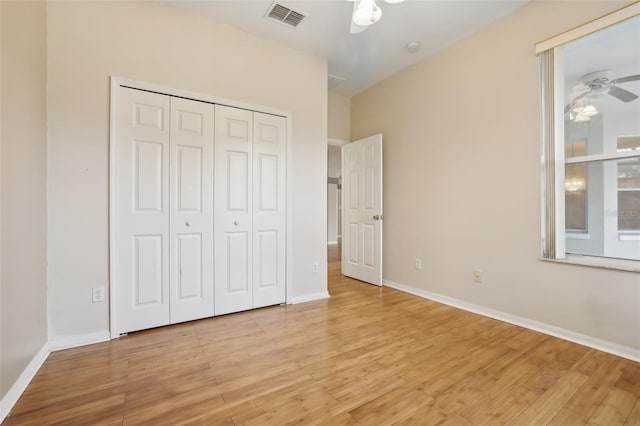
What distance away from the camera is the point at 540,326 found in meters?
2.36

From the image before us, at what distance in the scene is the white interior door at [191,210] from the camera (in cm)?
245

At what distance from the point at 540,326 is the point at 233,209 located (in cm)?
301

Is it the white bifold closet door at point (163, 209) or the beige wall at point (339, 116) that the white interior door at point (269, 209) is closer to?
the white bifold closet door at point (163, 209)

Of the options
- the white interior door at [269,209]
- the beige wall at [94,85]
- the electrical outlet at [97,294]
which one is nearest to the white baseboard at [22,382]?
the beige wall at [94,85]

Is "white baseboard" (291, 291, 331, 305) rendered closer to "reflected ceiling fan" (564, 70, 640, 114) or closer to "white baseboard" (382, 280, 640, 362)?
"white baseboard" (382, 280, 640, 362)

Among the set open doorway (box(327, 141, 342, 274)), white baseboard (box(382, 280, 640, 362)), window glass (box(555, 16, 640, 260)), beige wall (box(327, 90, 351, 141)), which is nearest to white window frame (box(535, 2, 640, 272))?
window glass (box(555, 16, 640, 260))

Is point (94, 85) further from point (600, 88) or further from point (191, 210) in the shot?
point (600, 88)

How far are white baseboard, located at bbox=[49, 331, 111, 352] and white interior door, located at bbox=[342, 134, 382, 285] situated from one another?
9.78ft

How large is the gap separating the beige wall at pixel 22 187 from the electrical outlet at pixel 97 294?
27 cm

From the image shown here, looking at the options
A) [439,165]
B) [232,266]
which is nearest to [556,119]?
[439,165]

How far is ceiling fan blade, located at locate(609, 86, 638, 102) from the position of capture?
207 centimetres

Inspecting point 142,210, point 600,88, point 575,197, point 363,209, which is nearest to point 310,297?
point 363,209

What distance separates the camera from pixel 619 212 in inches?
83.7

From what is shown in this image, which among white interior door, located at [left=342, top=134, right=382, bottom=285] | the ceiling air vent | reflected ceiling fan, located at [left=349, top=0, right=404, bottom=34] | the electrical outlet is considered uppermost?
the ceiling air vent
